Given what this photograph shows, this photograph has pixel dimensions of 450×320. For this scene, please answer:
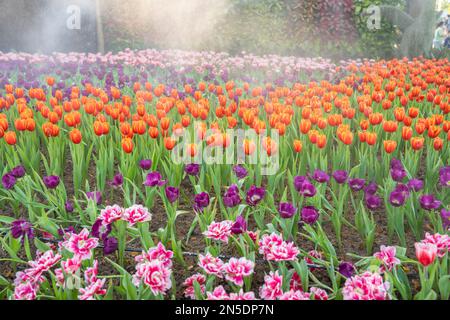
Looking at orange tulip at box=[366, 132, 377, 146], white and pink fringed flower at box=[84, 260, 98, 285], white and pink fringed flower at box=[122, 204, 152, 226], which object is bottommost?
white and pink fringed flower at box=[84, 260, 98, 285]

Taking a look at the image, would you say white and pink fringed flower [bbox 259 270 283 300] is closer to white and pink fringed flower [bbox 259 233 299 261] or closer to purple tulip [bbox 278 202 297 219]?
white and pink fringed flower [bbox 259 233 299 261]

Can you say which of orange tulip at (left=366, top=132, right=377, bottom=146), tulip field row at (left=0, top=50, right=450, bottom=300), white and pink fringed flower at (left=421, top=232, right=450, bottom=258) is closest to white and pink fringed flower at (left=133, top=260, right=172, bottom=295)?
tulip field row at (left=0, top=50, right=450, bottom=300)

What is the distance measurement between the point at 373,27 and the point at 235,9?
331cm

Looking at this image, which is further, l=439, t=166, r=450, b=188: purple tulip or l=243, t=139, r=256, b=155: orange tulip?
l=243, t=139, r=256, b=155: orange tulip

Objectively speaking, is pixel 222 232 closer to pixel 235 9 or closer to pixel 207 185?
pixel 207 185

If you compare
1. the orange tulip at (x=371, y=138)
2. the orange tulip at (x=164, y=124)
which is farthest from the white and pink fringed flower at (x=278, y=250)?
the orange tulip at (x=164, y=124)

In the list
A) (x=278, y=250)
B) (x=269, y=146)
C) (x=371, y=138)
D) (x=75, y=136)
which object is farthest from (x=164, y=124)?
(x=278, y=250)

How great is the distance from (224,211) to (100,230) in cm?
66

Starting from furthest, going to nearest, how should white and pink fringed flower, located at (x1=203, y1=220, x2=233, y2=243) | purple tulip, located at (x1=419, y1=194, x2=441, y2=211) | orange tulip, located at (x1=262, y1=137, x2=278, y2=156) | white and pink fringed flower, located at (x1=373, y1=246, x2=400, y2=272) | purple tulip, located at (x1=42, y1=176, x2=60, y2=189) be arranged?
orange tulip, located at (x1=262, y1=137, x2=278, y2=156) → purple tulip, located at (x1=42, y1=176, x2=60, y2=189) → purple tulip, located at (x1=419, y1=194, x2=441, y2=211) → white and pink fringed flower, located at (x1=203, y1=220, x2=233, y2=243) → white and pink fringed flower, located at (x1=373, y1=246, x2=400, y2=272)

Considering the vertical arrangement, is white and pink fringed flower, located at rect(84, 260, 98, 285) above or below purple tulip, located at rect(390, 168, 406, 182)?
below

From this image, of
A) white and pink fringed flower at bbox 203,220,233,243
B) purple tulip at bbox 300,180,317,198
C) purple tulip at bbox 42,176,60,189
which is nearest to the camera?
white and pink fringed flower at bbox 203,220,233,243

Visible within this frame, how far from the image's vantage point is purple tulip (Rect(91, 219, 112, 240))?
205cm

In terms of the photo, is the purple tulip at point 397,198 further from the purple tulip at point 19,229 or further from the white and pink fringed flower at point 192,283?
the purple tulip at point 19,229

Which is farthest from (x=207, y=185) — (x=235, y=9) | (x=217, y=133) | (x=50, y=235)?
(x=235, y=9)
